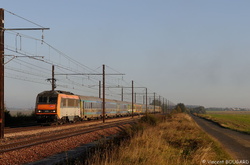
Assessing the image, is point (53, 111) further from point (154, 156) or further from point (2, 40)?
point (154, 156)

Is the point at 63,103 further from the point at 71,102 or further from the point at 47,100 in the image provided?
the point at 71,102

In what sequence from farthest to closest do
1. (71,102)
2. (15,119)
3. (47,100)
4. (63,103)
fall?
(15,119) → (71,102) → (63,103) → (47,100)

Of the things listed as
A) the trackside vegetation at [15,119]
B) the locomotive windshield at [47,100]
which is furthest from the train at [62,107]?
the trackside vegetation at [15,119]

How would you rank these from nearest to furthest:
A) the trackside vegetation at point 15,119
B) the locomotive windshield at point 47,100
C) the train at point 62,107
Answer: the train at point 62,107 < the locomotive windshield at point 47,100 < the trackside vegetation at point 15,119

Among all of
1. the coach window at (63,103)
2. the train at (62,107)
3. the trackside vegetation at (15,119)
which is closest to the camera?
the train at (62,107)

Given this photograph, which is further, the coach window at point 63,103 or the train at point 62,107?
the coach window at point 63,103

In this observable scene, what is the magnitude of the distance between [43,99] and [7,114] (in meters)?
5.97

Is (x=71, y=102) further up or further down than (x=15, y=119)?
further up

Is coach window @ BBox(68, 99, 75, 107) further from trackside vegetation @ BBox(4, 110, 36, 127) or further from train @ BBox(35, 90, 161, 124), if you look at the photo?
trackside vegetation @ BBox(4, 110, 36, 127)

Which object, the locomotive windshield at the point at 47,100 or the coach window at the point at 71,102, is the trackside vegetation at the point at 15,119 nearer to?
the locomotive windshield at the point at 47,100

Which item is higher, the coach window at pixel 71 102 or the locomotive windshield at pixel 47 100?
the locomotive windshield at pixel 47 100

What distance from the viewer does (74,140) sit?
1823cm

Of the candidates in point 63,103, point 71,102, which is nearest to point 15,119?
point 71,102

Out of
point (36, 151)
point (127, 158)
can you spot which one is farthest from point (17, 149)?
point (127, 158)
